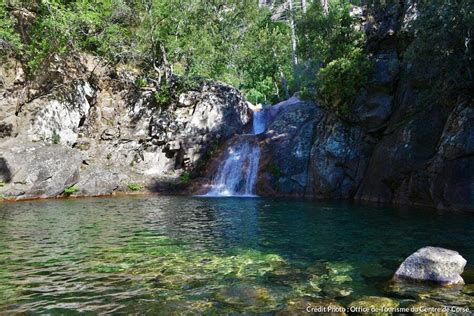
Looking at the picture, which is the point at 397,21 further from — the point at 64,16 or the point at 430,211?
the point at 64,16

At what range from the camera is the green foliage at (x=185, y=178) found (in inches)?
1288

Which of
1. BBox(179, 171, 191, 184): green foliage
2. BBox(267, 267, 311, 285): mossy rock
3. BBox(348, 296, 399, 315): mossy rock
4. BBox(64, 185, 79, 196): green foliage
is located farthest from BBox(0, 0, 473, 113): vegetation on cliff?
BBox(348, 296, 399, 315): mossy rock

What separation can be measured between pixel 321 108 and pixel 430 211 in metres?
14.8

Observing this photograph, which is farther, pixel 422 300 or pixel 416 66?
pixel 416 66

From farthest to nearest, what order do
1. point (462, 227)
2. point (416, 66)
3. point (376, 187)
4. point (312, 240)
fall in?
point (376, 187)
point (416, 66)
point (462, 227)
point (312, 240)

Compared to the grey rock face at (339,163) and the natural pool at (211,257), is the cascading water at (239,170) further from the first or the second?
the natural pool at (211,257)

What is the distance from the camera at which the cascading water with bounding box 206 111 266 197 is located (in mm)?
31375

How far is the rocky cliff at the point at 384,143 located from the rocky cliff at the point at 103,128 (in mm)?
6315

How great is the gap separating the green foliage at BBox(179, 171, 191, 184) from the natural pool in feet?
41.2

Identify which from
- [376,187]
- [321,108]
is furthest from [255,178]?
[376,187]

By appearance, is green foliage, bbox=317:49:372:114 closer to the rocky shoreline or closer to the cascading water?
the rocky shoreline

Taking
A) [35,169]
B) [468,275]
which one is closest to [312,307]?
[468,275]

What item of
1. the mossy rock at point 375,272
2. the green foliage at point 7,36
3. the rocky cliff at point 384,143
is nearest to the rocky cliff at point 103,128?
the green foliage at point 7,36

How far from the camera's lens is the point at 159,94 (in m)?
35.8
